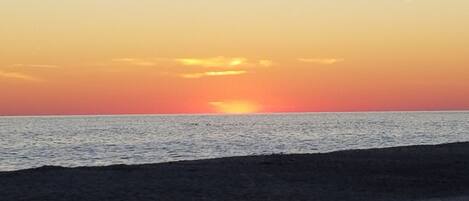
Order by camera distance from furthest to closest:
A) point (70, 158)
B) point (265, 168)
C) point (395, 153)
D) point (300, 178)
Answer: point (70, 158) < point (395, 153) < point (265, 168) < point (300, 178)

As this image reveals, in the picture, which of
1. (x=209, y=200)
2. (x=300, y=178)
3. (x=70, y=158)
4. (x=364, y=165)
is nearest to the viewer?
(x=209, y=200)

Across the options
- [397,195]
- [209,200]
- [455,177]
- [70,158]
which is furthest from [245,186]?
[70,158]

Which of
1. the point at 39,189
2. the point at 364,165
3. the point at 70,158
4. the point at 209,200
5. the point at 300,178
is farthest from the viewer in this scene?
the point at 70,158

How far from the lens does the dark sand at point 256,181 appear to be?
2061cm

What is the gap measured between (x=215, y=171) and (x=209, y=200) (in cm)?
692

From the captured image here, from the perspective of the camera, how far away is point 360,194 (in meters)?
21.4

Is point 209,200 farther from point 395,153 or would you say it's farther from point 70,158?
point 70,158

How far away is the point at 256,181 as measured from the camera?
2384 centimetres

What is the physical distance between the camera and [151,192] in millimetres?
20938

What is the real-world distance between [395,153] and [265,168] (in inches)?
435

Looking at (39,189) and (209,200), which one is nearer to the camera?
(209,200)

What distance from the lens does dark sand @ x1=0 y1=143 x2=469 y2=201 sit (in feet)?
67.6

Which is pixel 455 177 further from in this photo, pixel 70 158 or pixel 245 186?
pixel 70 158

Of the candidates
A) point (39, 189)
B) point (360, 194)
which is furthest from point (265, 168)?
point (39, 189)
